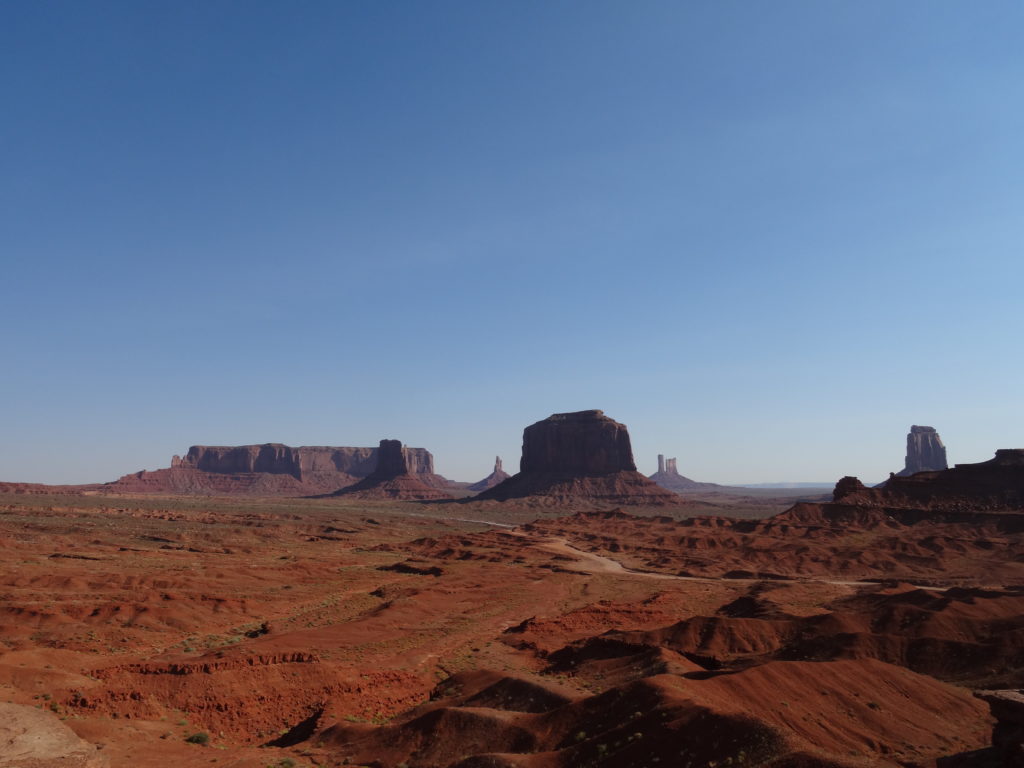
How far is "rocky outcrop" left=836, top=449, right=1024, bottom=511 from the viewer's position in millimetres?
92250

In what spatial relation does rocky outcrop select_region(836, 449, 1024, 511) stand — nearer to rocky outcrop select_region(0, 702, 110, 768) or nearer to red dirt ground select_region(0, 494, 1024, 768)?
red dirt ground select_region(0, 494, 1024, 768)

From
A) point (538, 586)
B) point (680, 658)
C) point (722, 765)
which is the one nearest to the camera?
point (722, 765)

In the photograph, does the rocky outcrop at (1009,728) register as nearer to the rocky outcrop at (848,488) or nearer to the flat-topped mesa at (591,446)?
the rocky outcrop at (848,488)

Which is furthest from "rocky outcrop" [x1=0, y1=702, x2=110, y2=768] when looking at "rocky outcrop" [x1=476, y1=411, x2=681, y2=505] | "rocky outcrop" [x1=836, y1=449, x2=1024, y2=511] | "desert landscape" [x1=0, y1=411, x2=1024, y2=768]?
"rocky outcrop" [x1=476, y1=411, x2=681, y2=505]

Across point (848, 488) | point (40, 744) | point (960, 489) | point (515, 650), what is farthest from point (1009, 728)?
point (848, 488)

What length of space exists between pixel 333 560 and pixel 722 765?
63.7m

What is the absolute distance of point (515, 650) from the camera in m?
37.8

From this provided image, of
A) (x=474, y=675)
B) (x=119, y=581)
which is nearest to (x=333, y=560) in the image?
(x=119, y=581)

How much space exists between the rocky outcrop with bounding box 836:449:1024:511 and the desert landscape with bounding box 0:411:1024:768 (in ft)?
11.2

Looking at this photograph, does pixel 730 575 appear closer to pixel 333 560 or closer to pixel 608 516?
pixel 333 560

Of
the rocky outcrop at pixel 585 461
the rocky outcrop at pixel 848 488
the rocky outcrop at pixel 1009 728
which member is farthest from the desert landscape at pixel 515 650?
the rocky outcrop at pixel 585 461

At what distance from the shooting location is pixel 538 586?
6112cm

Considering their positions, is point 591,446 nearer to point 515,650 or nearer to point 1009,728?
point 515,650

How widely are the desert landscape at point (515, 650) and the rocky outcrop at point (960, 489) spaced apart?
342 cm
